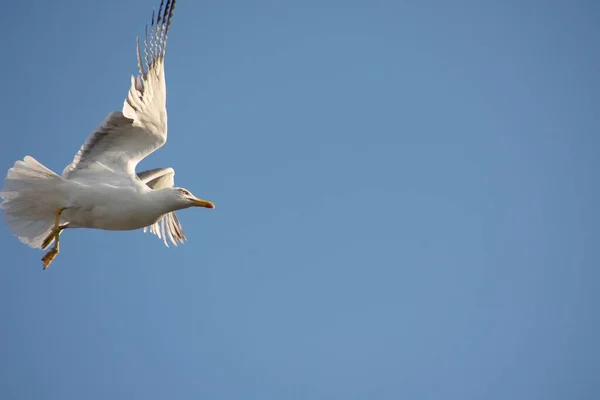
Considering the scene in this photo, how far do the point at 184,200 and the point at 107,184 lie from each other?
796mm

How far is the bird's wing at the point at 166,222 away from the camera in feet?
36.0

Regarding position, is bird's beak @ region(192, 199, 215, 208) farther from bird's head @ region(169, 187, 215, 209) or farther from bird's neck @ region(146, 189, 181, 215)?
bird's neck @ region(146, 189, 181, 215)

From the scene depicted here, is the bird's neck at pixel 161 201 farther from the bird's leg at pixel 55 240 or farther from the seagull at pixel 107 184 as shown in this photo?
the bird's leg at pixel 55 240

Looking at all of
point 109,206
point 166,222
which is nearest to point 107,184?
point 109,206

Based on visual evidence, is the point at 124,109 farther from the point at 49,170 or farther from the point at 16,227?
→ the point at 16,227

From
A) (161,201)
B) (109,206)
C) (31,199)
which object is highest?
(161,201)

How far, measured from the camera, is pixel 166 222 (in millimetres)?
11438

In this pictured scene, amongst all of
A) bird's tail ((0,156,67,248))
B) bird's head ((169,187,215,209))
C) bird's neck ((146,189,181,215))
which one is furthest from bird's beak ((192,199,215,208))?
bird's tail ((0,156,67,248))

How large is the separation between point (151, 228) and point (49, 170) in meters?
2.65

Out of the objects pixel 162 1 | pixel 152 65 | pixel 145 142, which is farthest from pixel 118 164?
pixel 162 1

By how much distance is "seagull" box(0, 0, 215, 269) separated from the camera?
8844 mm

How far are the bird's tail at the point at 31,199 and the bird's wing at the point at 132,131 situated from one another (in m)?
0.23

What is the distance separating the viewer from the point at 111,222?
8922mm

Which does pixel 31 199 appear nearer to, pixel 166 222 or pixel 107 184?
pixel 107 184
